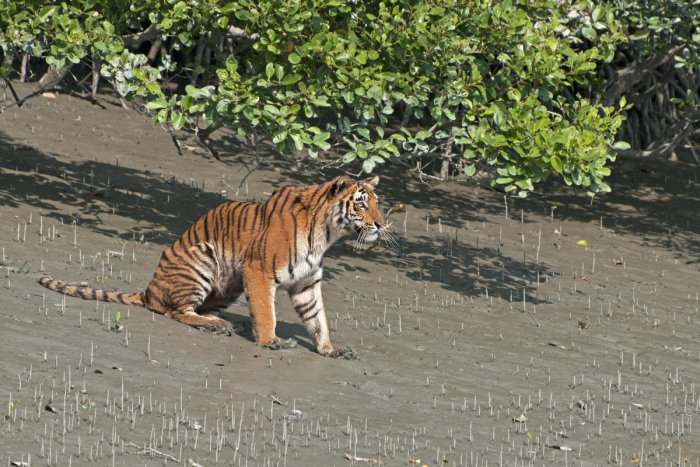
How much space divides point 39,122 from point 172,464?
1058 centimetres

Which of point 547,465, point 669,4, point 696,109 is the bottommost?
point 547,465

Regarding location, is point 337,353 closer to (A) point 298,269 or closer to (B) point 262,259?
(A) point 298,269

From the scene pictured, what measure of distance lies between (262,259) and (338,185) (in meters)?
0.74

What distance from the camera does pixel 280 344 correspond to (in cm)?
917

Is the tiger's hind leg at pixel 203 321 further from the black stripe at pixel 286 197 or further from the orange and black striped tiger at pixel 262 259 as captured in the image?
the black stripe at pixel 286 197

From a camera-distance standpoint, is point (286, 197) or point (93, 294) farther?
point (93, 294)

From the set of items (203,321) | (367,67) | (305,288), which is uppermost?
(367,67)

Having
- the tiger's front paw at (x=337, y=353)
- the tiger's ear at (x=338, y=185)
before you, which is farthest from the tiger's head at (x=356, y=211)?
the tiger's front paw at (x=337, y=353)

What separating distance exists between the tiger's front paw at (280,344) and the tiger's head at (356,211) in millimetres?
882

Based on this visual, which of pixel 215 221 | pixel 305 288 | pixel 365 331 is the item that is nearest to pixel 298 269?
pixel 305 288

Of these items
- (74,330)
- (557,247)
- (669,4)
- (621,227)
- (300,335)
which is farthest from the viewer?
(621,227)

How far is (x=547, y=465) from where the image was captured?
755 centimetres

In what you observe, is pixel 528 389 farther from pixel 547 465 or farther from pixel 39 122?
pixel 39 122

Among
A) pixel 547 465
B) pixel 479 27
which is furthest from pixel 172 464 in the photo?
pixel 479 27
